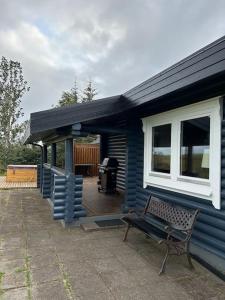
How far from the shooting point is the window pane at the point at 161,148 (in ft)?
16.0

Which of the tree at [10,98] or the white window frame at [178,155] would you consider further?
the tree at [10,98]

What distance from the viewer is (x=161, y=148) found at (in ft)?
17.0

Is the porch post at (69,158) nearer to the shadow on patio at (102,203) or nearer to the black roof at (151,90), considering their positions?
the black roof at (151,90)

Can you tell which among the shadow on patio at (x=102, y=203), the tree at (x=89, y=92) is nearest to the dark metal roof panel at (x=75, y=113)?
the shadow on patio at (x=102, y=203)

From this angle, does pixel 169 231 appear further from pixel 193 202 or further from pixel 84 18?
pixel 84 18

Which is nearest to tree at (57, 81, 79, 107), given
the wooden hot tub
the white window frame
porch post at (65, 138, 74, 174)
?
the wooden hot tub

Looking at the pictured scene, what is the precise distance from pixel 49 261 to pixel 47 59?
48.6 feet

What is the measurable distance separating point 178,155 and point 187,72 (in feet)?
4.70

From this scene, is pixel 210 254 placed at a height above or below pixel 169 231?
below

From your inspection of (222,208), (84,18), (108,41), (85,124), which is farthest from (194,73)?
(108,41)

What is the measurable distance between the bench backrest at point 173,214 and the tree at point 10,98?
1600 cm

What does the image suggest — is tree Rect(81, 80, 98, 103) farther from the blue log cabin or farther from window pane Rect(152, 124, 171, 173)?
window pane Rect(152, 124, 171, 173)

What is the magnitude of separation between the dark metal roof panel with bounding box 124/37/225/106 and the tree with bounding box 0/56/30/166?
16046 mm

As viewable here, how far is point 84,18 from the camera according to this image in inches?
377
